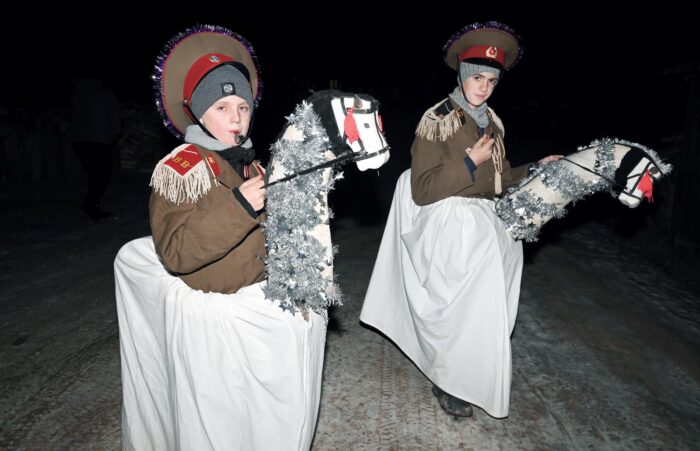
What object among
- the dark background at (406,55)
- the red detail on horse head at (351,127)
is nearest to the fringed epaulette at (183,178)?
the red detail on horse head at (351,127)

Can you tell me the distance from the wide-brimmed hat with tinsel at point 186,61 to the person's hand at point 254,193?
0.49 m

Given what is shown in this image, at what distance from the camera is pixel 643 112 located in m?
11.3

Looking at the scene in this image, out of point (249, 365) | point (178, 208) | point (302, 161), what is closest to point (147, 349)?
point (249, 365)

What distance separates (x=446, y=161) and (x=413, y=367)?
1.71m

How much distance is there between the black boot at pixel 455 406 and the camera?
309 centimetres

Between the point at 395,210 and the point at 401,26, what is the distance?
2507cm

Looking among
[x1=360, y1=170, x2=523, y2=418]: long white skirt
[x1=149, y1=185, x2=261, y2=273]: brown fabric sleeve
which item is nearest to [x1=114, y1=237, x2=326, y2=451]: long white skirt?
[x1=149, y1=185, x2=261, y2=273]: brown fabric sleeve

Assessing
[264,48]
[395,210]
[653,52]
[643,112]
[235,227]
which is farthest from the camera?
[264,48]

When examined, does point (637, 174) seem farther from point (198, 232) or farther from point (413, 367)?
point (198, 232)

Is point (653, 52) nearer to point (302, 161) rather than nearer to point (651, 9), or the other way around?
point (651, 9)

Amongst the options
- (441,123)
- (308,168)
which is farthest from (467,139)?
(308,168)

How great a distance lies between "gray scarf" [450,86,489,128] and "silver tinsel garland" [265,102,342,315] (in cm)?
153

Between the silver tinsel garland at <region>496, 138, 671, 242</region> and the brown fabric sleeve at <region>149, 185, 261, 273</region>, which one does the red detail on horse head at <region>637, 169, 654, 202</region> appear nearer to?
the silver tinsel garland at <region>496, 138, 671, 242</region>

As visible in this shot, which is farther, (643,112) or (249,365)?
(643,112)
